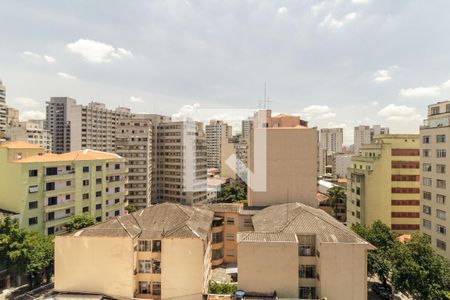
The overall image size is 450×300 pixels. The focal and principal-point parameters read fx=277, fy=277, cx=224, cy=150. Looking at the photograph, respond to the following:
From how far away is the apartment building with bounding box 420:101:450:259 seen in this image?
29.5m

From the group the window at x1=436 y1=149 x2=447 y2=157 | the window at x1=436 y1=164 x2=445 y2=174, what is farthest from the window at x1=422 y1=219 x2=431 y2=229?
the window at x1=436 y1=149 x2=447 y2=157

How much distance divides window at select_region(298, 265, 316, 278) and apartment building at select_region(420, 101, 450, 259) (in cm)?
1716

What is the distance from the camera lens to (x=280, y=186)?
1336 inches

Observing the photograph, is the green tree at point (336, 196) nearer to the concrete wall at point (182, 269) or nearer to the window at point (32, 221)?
the concrete wall at point (182, 269)

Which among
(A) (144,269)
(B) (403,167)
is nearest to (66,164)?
(A) (144,269)

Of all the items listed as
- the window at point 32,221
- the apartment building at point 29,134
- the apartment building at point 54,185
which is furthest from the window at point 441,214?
the apartment building at point 29,134

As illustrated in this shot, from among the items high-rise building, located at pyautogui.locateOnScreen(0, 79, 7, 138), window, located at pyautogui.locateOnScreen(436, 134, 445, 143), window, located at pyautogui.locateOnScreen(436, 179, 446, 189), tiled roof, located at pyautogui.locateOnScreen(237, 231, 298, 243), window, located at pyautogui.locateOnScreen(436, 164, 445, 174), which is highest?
high-rise building, located at pyautogui.locateOnScreen(0, 79, 7, 138)

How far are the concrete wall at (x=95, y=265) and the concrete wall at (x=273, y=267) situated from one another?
9.36 m

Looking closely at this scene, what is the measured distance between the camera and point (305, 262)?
21.9 metres

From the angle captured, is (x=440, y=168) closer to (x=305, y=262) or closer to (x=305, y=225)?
(x=305, y=225)

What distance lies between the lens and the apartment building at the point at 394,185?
133 feet

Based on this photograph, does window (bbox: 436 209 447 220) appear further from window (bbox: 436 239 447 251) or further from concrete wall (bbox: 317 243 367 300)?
concrete wall (bbox: 317 243 367 300)

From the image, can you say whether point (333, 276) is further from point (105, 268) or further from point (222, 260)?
point (105, 268)

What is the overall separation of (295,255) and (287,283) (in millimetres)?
2199
